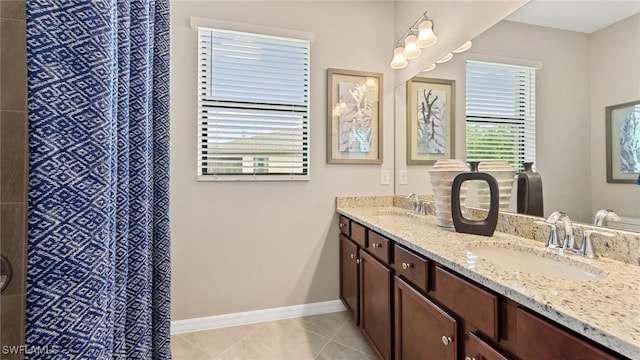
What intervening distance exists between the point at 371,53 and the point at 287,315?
2.29 meters

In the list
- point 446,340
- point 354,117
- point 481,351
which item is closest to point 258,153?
point 354,117

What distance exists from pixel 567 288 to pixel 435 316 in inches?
18.1

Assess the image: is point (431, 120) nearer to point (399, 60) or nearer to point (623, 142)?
point (399, 60)

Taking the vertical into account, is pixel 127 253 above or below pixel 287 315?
above

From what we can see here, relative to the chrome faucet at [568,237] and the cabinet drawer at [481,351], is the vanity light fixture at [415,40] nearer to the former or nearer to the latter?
the chrome faucet at [568,237]

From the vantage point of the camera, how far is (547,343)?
63cm

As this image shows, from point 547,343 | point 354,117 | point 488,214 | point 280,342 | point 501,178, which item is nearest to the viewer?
point 547,343

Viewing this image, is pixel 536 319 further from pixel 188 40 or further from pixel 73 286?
pixel 188 40

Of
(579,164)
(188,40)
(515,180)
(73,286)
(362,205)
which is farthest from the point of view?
(362,205)

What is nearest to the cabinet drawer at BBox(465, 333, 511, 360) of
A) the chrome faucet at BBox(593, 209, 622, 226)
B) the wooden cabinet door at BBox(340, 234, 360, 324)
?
the chrome faucet at BBox(593, 209, 622, 226)

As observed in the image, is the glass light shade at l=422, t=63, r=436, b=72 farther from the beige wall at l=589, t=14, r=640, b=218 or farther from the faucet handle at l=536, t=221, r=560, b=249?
the faucet handle at l=536, t=221, r=560, b=249

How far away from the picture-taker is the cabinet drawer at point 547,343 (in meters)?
0.55

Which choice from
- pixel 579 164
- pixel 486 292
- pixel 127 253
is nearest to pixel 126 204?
pixel 127 253

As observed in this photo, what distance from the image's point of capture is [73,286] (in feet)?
1.53
